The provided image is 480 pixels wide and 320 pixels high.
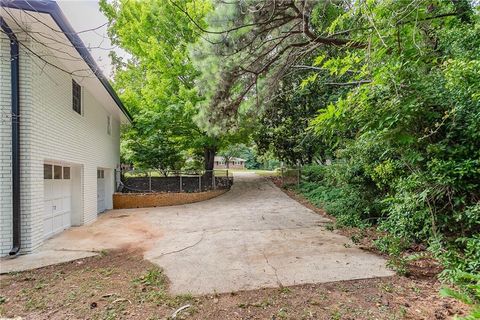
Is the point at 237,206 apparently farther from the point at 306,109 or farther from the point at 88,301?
the point at 88,301

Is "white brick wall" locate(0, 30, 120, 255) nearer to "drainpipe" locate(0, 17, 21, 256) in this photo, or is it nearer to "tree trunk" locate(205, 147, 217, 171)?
"drainpipe" locate(0, 17, 21, 256)

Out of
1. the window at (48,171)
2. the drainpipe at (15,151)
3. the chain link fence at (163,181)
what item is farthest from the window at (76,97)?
the chain link fence at (163,181)

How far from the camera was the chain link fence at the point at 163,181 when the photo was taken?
12250mm

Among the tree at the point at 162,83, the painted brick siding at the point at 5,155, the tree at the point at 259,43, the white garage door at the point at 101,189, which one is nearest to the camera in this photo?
the painted brick siding at the point at 5,155

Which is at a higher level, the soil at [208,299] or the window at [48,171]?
the window at [48,171]

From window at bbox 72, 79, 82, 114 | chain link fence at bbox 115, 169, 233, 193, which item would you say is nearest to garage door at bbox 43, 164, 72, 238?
window at bbox 72, 79, 82, 114

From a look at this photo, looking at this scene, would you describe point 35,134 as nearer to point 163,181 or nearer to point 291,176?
point 163,181

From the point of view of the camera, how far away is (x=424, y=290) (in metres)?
3.45

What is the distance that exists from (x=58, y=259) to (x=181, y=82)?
29.5 feet

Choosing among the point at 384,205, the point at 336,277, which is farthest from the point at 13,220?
the point at 384,205

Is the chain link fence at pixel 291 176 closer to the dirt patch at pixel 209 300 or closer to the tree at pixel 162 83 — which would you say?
the tree at pixel 162 83

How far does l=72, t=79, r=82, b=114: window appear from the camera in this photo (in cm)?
700

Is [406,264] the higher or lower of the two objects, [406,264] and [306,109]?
the lower

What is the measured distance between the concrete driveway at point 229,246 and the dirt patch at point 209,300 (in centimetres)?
27
